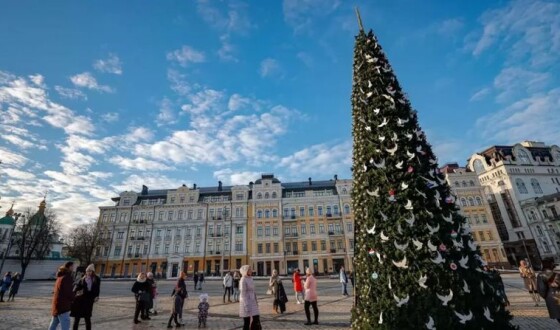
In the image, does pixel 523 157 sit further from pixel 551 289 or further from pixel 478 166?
pixel 551 289

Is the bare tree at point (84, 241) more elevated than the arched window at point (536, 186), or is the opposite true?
the arched window at point (536, 186)

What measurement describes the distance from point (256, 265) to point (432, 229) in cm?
4685

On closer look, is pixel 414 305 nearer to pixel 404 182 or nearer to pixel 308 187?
pixel 404 182

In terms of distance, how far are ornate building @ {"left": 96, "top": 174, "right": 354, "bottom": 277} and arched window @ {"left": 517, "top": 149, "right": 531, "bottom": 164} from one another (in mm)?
31042

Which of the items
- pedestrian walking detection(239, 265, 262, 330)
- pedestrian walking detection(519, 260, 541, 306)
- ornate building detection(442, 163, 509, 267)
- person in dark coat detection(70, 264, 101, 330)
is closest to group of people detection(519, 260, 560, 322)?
pedestrian walking detection(519, 260, 541, 306)

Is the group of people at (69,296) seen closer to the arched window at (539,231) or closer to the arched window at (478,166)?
the arched window at (539,231)

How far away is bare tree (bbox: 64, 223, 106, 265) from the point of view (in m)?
47.5

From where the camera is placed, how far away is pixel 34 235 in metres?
43.9

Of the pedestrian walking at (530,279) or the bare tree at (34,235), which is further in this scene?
the bare tree at (34,235)

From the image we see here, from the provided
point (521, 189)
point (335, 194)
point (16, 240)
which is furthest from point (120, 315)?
point (521, 189)

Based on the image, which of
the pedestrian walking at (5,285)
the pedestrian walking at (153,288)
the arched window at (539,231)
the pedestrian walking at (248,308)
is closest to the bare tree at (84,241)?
the pedestrian walking at (5,285)

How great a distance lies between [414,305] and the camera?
13.4 feet

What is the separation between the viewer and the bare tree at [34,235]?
41.2 metres

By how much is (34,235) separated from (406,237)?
57.5 metres
